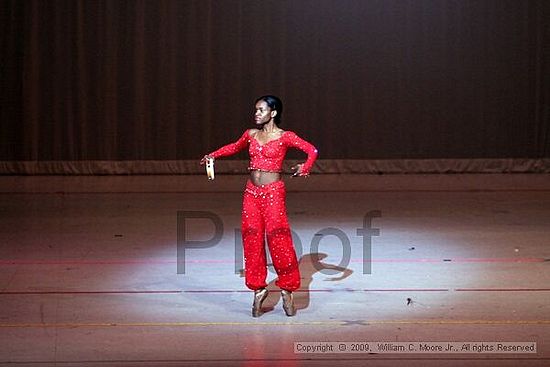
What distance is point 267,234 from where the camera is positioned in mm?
5863

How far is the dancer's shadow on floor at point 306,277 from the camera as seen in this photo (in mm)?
6207

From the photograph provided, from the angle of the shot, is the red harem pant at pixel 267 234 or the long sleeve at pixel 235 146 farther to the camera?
the long sleeve at pixel 235 146

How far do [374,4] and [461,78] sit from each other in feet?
4.91

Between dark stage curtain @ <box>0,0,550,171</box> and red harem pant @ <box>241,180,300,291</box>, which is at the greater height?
dark stage curtain @ <box>0,0,550,171</box>

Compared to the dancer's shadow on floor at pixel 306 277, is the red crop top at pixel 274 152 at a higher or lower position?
higher

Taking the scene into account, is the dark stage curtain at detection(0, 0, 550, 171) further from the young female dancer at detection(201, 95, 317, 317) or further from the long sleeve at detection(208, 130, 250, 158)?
the young female dancer at detection(201, 95, 317, 317)

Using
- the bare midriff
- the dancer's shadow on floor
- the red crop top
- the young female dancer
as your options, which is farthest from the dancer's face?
the dancer's shadow on floor

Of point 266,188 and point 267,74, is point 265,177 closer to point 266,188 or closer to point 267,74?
point 266,188

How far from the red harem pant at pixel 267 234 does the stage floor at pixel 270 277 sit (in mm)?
230

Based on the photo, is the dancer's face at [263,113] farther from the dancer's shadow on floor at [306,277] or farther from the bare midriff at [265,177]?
the dancer's shadow on floor at [306,277]

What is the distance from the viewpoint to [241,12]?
13.3 m

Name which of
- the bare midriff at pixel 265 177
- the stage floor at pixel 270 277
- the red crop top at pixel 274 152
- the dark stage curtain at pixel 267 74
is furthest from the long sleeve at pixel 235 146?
the dark stage curtain at pixel 267 74

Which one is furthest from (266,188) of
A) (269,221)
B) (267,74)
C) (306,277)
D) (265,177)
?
(267,74)

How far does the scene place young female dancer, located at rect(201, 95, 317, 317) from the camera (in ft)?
19.1
